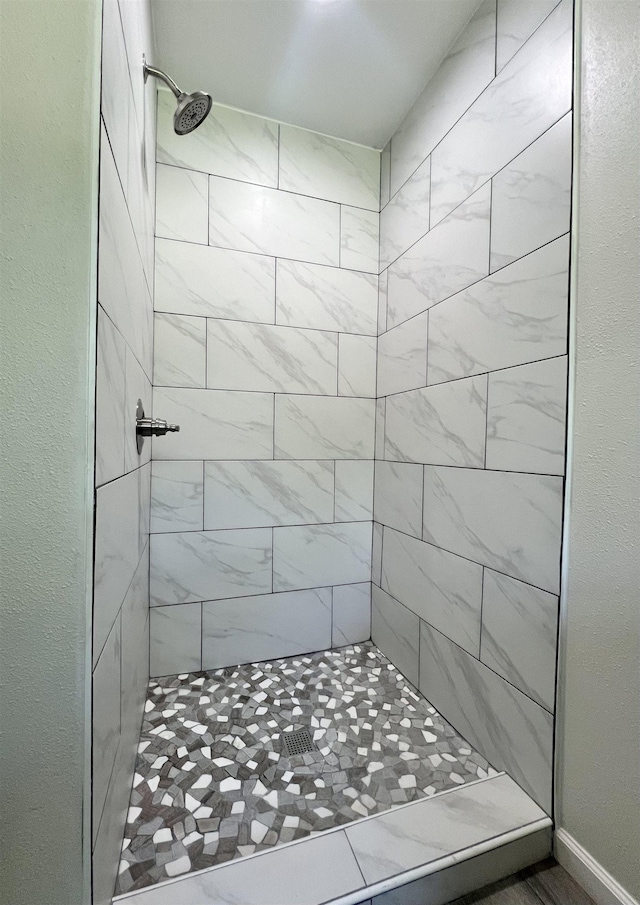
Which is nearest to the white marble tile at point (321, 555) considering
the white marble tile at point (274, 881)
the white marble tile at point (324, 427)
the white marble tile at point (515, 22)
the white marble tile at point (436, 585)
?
the white marble tile at point (436, 585)

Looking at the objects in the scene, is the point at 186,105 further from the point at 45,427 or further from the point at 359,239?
the point at 45,427

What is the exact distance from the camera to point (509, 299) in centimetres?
102

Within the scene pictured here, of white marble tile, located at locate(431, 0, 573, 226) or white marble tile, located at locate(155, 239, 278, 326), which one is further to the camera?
white marble tile, located at locate(155, 239, 278, 326)

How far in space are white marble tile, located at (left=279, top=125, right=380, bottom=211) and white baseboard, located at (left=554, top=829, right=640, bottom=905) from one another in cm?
215

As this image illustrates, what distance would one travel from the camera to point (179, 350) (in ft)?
4.63

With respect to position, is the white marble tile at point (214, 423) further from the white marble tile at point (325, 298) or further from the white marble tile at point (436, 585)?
the white marble tile at point (436, 585)

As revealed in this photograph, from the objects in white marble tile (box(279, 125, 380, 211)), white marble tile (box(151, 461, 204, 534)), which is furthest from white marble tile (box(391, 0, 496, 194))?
white marble tile (box(151, 461, 204, 534))

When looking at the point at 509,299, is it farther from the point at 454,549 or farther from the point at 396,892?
the point at 396,892

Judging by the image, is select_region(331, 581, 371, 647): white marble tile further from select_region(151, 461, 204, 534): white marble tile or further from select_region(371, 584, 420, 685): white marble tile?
select_region(151, 461, 204, 534): white marble tile

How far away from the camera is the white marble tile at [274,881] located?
0.71 m

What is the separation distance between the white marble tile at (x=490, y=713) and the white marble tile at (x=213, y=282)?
4.51ft

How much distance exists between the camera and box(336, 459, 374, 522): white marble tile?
1629 millimetres

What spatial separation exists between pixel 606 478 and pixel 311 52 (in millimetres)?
1621

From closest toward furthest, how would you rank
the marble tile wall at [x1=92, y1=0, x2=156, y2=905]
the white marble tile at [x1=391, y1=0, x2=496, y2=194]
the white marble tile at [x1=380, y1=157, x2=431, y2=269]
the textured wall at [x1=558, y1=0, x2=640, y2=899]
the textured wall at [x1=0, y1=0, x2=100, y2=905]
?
the textured wall at [x1=0, y1=0, x2=100, y2=905]
the marble tile wall at [x1=92, y1=0, x2=156, y2=905]
the textured wall at [x1=558, y1=0, x2=640, y2=899]
the white marble tile at [x1=391, y1=0, x2=496, y2=194]
the white marble tile at [x1=380, y1=157, x2=431, y2=269]
